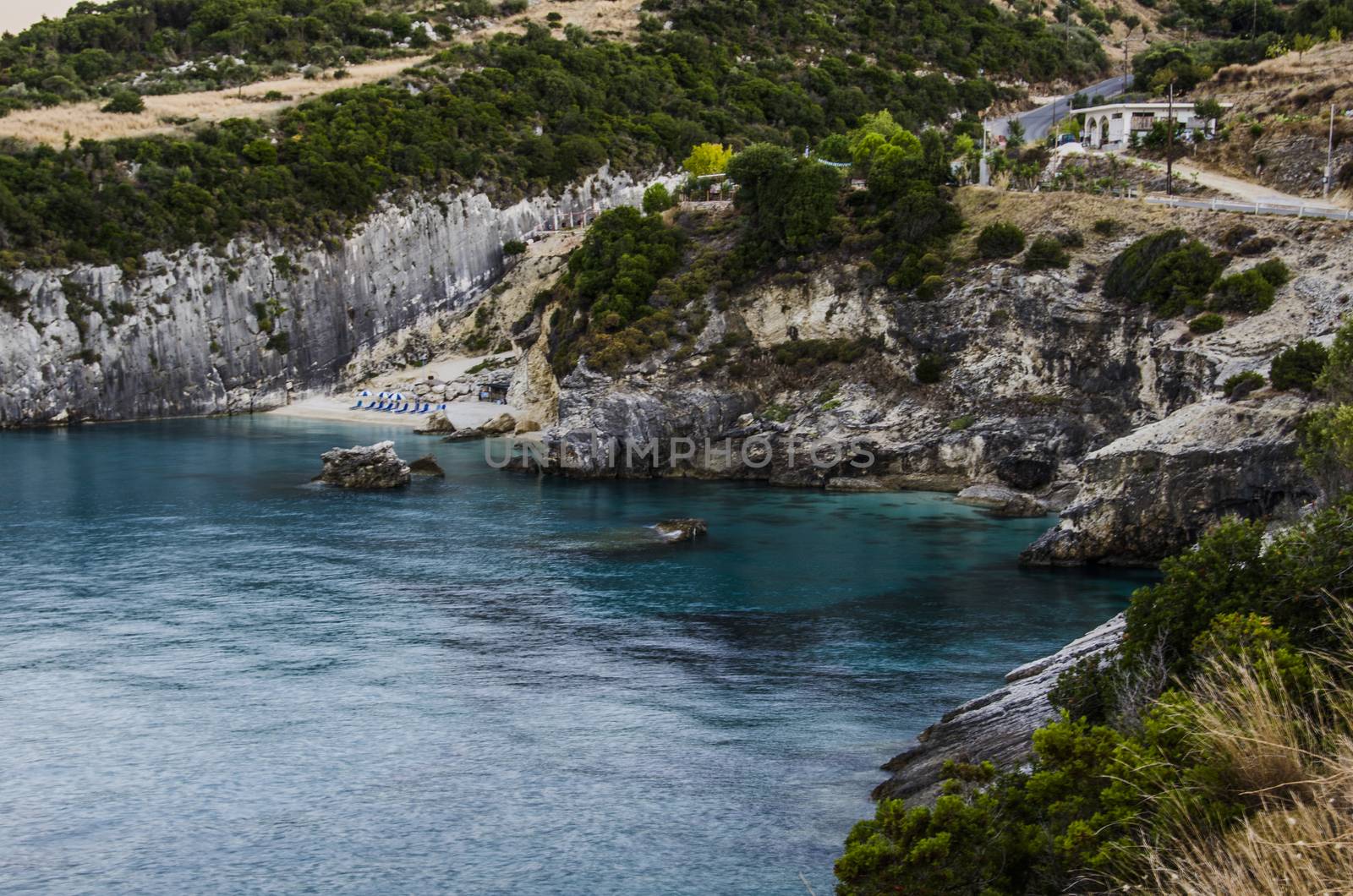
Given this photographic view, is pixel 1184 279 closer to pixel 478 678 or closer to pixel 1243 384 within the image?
pixel 1243 384

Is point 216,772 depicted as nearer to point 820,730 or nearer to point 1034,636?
point 820,730

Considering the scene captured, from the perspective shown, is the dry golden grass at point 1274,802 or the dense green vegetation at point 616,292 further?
the dense green vegetation at point 616,292

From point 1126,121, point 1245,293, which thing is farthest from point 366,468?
point 1126,121

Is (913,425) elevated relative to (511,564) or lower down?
elevated

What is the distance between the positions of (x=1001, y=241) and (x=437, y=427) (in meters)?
45.5

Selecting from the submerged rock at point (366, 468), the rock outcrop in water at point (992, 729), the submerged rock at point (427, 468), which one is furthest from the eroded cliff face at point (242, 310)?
the rock outcrop in water at point (992, 729)

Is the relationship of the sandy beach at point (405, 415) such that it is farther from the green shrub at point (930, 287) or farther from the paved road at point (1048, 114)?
the paved road at point (1048, 114)

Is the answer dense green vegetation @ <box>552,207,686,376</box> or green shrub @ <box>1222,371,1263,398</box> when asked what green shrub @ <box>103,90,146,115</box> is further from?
green shrub @ <box>1222,371,1263,398</box>

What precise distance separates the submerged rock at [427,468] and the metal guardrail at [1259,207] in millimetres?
44430

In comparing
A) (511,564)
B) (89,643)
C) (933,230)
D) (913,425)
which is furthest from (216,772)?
(933,230)

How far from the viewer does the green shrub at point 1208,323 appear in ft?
197

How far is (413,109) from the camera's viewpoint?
119625 millimetres

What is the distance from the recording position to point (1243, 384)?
52.8m

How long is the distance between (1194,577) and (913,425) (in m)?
44.7
